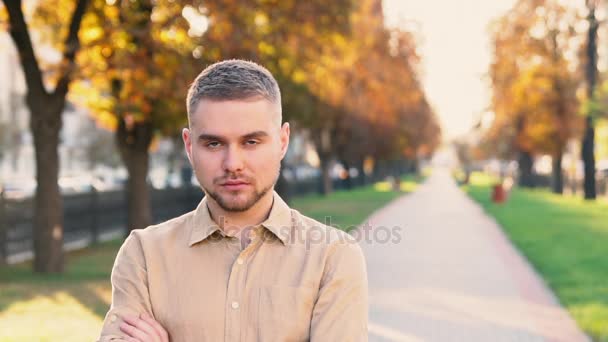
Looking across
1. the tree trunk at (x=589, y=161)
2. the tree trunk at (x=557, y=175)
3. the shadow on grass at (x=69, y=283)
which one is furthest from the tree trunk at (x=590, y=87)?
the shadow on grass at (x=69, y=283)

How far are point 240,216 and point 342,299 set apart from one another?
41 centimetres

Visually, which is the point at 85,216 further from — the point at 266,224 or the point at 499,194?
the point at 499,194

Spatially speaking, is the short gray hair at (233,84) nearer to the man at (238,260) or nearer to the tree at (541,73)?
the man at (238,260)

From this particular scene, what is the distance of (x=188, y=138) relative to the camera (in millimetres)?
2736

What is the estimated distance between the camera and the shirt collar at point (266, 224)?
2.59m

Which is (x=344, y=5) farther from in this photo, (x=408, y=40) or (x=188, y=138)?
(x=408, y=40)

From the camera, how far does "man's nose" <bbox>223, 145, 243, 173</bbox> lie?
2.51 m

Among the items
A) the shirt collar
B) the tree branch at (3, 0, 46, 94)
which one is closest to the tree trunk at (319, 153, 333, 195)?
the tree branch at (3, 0, 46, 94)

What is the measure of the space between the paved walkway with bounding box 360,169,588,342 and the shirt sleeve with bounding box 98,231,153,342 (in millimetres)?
5470

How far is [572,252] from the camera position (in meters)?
15.5

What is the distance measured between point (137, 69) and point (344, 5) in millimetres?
5189

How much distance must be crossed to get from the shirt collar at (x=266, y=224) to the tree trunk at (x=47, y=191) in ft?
36.3

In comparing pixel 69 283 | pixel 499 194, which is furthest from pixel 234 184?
pixel 499 194

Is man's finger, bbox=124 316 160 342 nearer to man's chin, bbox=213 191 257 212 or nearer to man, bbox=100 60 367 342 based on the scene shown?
man, bbox=100 60 367 342
